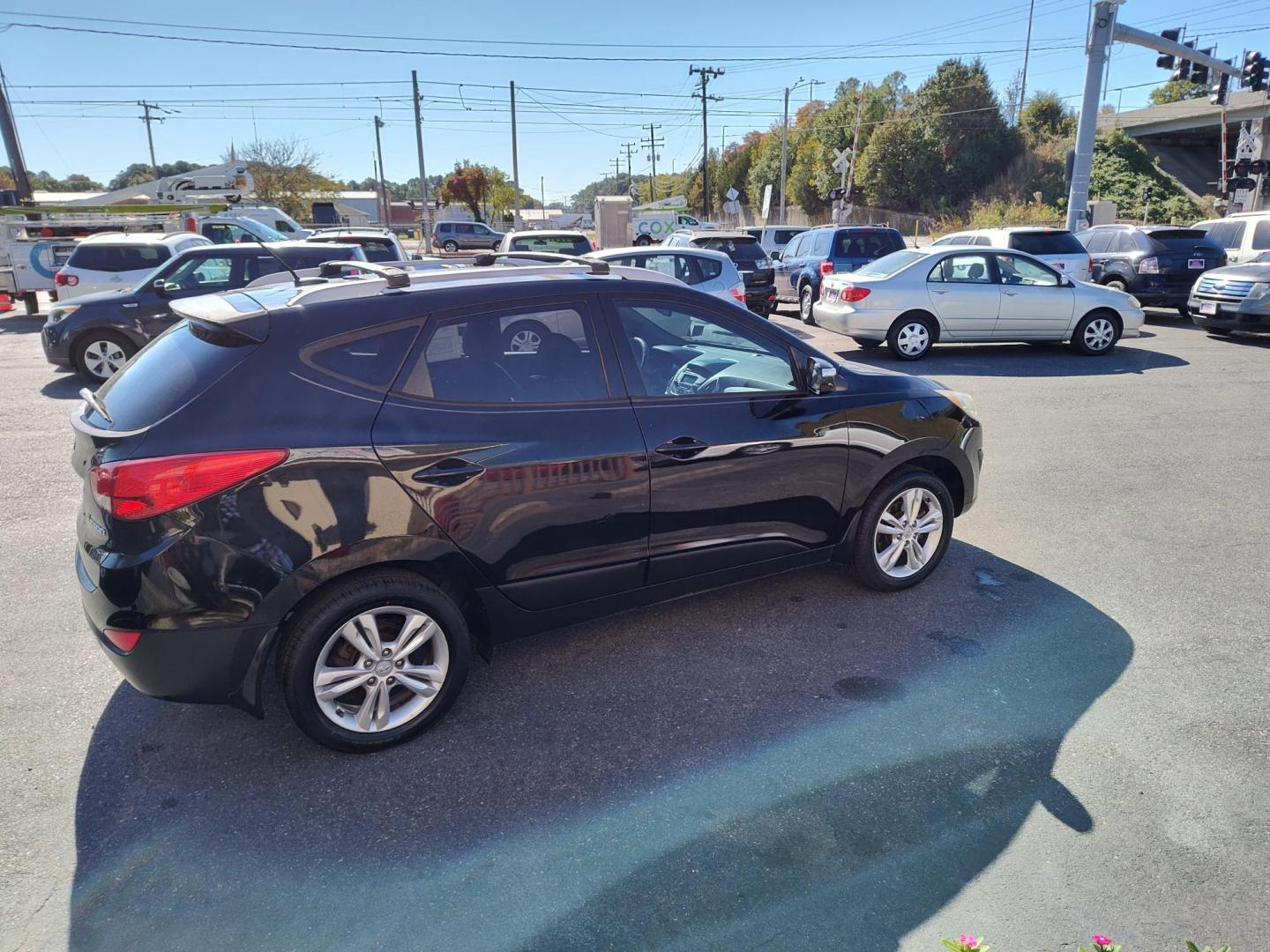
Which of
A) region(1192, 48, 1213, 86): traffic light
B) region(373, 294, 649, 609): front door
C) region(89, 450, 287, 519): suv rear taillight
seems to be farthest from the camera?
region(1192, 48, 1213, 86): traffic light

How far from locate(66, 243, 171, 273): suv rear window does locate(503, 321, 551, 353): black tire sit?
13133 millimetres

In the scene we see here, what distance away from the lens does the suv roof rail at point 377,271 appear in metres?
3.27

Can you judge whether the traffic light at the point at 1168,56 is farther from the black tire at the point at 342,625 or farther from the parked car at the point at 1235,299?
the black tire at the point at 342,625

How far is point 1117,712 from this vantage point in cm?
336

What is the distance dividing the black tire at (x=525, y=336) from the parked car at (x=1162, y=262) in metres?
16.2

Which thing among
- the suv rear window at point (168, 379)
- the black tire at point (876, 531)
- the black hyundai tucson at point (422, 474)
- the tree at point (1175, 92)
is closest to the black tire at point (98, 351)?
the black hyundai tucson at point (422, 474)

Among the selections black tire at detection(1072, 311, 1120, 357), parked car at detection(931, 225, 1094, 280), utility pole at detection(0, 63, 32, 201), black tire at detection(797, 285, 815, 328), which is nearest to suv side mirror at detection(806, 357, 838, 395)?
black tire at detection(1072, 311, 1120, 357)

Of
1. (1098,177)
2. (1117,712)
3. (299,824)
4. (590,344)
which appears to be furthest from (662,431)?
(1098,177)

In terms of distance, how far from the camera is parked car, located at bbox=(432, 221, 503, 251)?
1688 inches

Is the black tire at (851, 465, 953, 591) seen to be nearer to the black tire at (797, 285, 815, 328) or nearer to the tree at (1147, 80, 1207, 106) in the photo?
the black tire at (797, 285, 815, 328)

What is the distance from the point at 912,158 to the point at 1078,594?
49.5m

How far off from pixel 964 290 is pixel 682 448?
929 cm

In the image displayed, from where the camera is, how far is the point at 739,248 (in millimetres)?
16531

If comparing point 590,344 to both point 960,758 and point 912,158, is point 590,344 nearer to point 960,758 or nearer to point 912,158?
point 960,758
